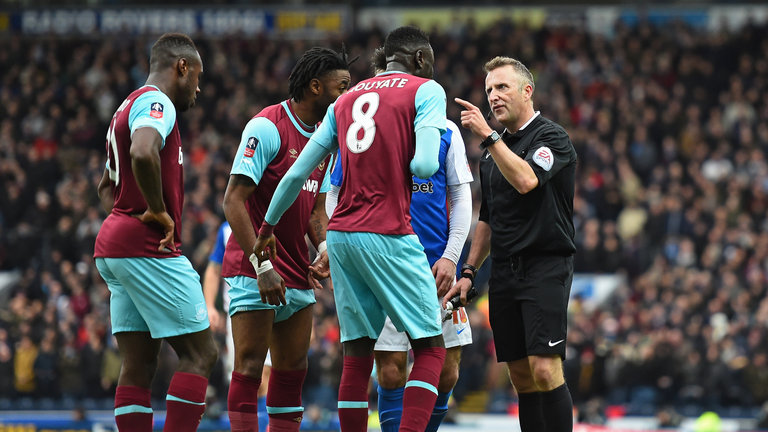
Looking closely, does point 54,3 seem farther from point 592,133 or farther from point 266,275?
point 266,275

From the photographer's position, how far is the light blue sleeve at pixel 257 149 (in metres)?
7.02

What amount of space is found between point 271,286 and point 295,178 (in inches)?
28.5

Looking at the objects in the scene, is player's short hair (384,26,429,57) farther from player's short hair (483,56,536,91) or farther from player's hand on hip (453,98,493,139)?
player's short hair (483,56,536,91)

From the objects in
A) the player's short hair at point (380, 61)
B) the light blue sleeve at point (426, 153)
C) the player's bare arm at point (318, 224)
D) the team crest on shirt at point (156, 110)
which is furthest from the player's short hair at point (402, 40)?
the team crest on shirt at point (156, 110)

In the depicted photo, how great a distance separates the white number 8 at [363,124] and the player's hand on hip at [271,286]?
0.97m

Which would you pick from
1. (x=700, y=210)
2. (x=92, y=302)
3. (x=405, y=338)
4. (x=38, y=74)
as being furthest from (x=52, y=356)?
(x=405, y=338)

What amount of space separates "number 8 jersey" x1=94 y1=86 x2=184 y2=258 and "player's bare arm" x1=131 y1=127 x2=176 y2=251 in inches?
4.5

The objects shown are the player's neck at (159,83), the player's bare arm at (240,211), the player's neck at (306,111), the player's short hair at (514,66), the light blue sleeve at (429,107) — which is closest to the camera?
the light blue sleeve at (429,107)

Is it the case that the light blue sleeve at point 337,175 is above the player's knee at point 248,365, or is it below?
above

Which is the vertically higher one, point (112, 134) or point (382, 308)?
point (112, 134)

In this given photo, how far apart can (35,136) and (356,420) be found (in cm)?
2137

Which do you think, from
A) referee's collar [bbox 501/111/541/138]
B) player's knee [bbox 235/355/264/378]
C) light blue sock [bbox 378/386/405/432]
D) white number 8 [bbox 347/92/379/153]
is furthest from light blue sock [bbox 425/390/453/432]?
white number 8 [bbox 347/92/379/153]

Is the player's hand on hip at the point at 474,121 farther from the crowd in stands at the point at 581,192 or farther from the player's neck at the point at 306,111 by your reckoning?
the crowd in stands at the point at 581,192

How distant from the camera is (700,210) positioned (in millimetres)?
20969
